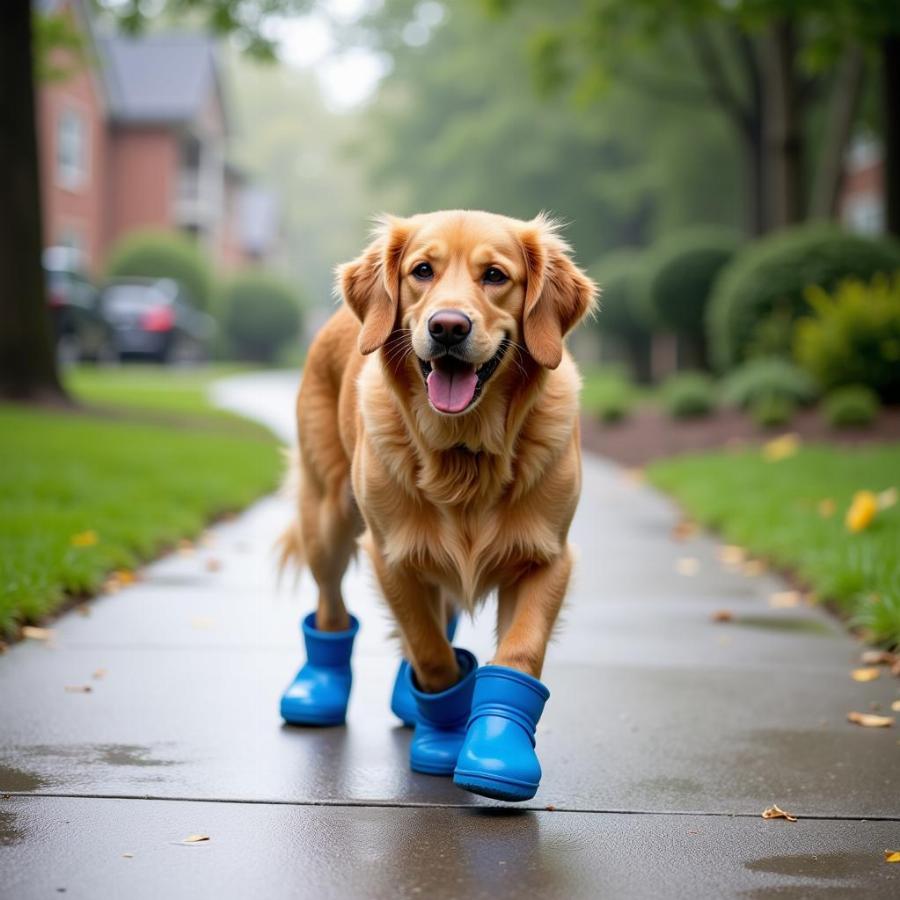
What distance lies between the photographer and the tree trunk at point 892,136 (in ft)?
56.7

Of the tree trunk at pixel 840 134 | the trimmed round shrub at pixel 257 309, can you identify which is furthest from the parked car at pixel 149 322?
the tree trunk at pixel 840 134

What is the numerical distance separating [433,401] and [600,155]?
34.9m

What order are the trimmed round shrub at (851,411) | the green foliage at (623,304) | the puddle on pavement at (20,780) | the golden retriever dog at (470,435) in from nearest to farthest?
the puddle on pavement at (20,780) → the golden retriever dog at (470,435) → the trimmed round shrub at (851,411) → the green foliage at (623,304)

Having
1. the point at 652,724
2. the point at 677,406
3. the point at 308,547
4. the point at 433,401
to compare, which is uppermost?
the point at 433,401

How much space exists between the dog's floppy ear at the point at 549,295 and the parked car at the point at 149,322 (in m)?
25.2

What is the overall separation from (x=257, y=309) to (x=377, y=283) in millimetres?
35776

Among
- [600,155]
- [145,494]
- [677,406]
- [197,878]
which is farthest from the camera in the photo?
[600,155]

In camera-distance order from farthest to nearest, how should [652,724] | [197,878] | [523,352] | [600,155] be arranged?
[600,155] < [652,724] < [523,352] < [197,878]

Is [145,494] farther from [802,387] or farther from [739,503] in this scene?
[802,387]

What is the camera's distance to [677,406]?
15289 mm

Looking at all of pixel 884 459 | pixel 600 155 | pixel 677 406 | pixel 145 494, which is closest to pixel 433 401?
pixel 145 494

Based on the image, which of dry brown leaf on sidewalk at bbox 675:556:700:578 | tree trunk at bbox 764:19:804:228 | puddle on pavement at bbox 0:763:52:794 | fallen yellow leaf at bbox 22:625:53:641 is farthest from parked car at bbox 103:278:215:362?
puddle on pavement at bbox 0:763:52:794

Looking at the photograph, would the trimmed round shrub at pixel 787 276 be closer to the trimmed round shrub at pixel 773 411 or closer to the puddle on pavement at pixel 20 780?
the trimmed round shrub at pixel 773 411

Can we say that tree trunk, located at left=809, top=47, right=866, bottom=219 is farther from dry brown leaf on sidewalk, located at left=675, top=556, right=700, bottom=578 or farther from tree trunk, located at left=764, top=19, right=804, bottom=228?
dry brown leaf on sidewalk, located at left=675, top=556, right=700, bottom=578
